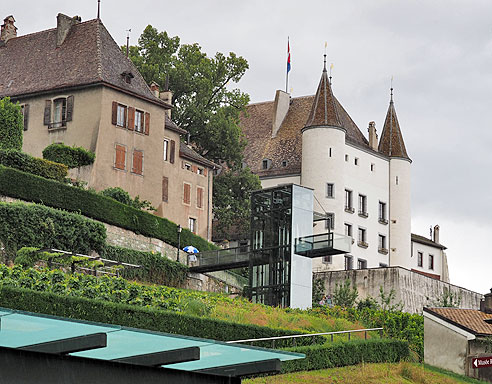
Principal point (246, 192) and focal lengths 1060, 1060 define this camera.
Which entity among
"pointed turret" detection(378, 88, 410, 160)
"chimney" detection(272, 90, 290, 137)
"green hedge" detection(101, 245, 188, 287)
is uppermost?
"chimney" detection(272, 90, 290, 137)

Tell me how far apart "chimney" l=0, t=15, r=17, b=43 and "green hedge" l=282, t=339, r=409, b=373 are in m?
35.4

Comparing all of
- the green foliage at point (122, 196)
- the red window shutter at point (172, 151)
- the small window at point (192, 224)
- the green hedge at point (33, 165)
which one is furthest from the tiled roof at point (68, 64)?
the small window at point (192, 224)

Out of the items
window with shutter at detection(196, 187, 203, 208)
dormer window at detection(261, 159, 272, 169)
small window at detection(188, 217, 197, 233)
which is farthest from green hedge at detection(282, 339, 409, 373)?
dormer window at detection(261, 159, 272, 169)

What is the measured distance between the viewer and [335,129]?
214 ft

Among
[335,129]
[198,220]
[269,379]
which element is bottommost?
[269,379]

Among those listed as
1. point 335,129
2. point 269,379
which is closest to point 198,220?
point 335,129

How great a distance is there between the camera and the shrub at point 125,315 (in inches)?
1057

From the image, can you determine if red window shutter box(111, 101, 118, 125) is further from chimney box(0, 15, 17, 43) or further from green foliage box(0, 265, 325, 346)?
green foliage box(0, 265, 325, 346)

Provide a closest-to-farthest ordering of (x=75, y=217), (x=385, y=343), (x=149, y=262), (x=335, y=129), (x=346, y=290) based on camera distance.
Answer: (x=385, y=343) → (x=75, y=217) → (x=149, y=262) → (x=346, y=290) → (x=335, y=129)

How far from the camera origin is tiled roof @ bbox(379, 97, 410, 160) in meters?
70.9

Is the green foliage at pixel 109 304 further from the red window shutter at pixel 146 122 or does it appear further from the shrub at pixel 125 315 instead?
the red window shutter at pixel 146 122

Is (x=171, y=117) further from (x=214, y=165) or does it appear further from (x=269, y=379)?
(x=269, y=379)

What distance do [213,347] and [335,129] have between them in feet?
165

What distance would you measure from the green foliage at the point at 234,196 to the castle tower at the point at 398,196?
9.94m
